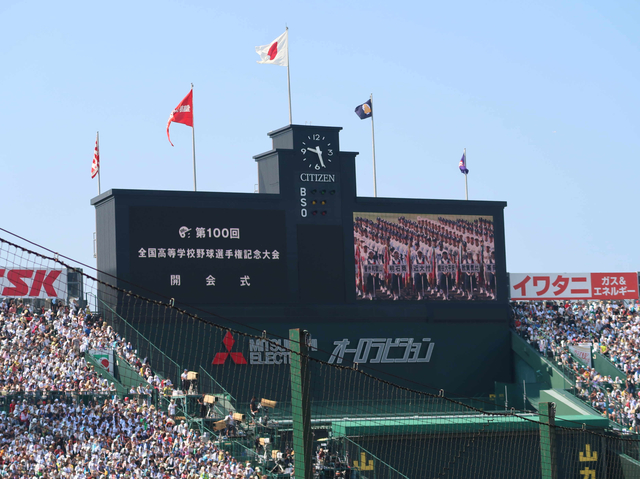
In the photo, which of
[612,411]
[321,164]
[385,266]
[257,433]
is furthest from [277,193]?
[612,411]

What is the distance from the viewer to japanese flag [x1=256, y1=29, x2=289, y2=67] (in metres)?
36.2

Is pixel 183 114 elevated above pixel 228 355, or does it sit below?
above

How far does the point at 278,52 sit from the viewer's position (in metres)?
36.2

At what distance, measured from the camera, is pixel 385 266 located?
36500 mm

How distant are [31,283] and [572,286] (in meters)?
22.7

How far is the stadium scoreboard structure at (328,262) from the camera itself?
3347 cm

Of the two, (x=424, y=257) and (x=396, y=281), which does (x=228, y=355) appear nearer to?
(x=396, y=281)

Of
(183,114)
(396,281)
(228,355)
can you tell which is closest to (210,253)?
(228,355)

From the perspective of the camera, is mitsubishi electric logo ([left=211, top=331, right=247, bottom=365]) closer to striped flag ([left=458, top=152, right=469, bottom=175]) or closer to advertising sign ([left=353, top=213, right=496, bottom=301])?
advertising sign ([left=353, top=213, right=496, bottom=301])

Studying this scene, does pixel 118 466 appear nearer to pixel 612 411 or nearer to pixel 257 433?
pixel 257 433

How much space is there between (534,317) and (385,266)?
8059 millimetres

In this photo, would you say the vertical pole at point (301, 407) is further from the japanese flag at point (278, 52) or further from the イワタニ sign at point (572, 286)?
the イワタニ sign at point (572, 286)

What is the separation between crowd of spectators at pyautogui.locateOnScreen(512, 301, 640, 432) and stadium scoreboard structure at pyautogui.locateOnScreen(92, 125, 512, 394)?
217 centimetres

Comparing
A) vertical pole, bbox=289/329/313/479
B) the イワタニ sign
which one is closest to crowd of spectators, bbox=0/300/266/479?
vertical pole, bbox=289/329/313/479
